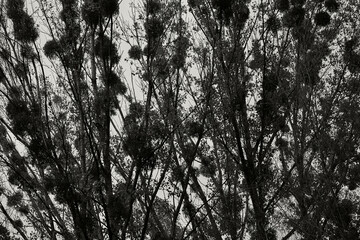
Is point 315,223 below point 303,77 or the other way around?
below

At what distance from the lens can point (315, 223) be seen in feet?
28.6

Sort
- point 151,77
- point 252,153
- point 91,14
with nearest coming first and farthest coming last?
point 91,14
point 151,77
point 252,153

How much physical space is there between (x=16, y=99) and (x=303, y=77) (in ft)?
17.9

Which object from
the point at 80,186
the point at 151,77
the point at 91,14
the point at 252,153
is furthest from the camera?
the point at 252,153

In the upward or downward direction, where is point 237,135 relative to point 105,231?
upward

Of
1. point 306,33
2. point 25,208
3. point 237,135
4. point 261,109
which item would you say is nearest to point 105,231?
point 25,208

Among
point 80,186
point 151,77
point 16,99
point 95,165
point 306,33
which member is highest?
point 306,33

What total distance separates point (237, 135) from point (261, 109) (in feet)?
2.95

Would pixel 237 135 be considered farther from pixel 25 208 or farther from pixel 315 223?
pixel 25 208

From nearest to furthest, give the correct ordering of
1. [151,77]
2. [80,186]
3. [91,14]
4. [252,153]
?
[80,186] < [91,14] < [151,77] < [252,153]

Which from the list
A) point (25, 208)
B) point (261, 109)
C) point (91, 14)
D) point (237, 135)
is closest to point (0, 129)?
point (25, 208)

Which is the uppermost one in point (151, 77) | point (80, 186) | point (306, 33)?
point (306, 33)

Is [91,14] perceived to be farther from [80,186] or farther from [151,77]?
[80,186]

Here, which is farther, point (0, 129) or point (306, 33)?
point (306, 33)
